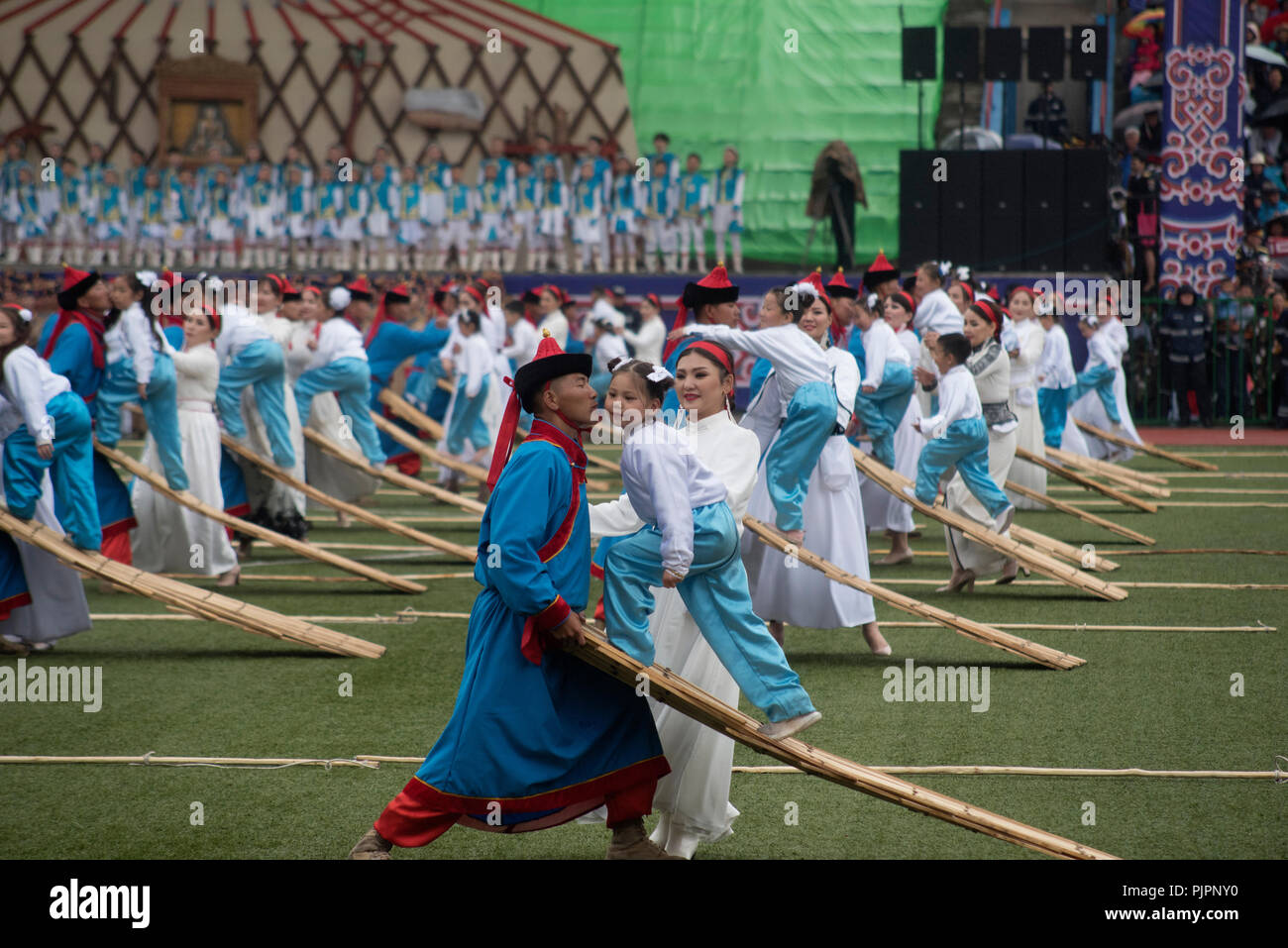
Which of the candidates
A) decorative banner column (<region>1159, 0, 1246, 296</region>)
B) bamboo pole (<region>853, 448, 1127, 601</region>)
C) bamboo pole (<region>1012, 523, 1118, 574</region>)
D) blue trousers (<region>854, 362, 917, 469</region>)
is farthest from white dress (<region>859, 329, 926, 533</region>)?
decorative banner column (<region>1159, 0, 1246, 296</region>)

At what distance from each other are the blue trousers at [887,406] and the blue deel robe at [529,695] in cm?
568

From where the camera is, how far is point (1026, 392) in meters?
10.8

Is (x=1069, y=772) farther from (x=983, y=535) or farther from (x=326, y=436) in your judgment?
(x=326, y=436)

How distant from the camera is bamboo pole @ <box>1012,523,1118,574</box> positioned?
28.1 feet

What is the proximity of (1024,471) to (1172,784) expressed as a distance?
6.75 m

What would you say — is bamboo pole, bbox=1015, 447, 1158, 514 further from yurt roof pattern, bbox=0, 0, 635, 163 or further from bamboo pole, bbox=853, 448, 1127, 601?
yurt roof pattern, bbox=0, 0, 635, 163

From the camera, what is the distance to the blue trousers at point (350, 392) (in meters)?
9.89

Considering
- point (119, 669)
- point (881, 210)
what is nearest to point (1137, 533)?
point (119, 669)

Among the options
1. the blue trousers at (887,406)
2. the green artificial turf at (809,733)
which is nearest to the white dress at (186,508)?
the green artificial turf at (809,733)

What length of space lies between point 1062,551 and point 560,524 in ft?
18.0

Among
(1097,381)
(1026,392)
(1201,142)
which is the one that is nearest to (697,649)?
(1026,392)

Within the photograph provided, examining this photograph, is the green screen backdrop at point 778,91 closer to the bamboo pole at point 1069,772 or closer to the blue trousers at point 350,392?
the blue trousers at point 350,392

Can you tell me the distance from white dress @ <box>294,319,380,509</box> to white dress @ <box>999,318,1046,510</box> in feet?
14.7
